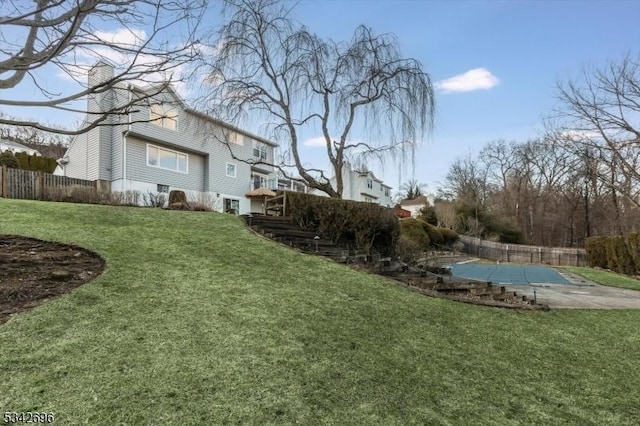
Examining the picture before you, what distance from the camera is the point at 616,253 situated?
61.5 feet

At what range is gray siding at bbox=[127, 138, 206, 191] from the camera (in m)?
18.5

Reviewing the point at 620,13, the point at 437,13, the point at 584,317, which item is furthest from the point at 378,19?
the point at 584,317

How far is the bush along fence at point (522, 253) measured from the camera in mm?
26984

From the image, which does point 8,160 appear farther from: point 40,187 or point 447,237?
point 447,237

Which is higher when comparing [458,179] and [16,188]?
[458,179]

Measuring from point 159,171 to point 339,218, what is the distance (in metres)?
13.3

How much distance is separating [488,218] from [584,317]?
96.9 ft

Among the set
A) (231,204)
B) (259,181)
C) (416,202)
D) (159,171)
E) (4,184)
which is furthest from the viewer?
(416,202)

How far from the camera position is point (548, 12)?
32.6 feet

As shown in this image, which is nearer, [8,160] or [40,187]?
[40,187]

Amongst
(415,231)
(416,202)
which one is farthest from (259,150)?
(416,202)

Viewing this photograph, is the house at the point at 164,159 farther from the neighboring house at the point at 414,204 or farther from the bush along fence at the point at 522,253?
the neighboring house at the point at 414,204

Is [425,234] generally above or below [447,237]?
above

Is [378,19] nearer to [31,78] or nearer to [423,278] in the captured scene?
[423,278]
